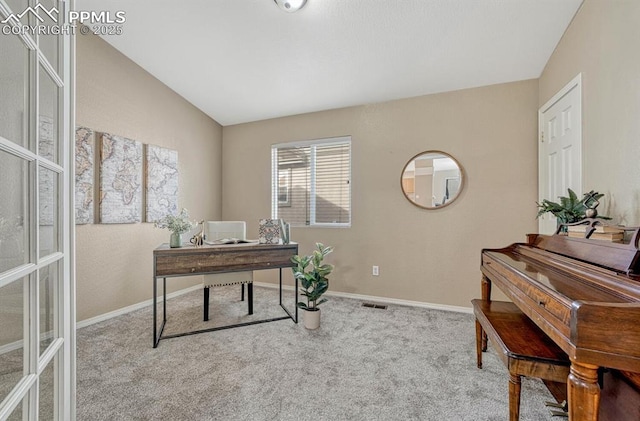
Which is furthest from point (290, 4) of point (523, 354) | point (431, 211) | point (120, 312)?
point (120, 312)

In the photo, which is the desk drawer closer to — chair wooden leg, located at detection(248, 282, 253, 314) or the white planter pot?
chair wooden leg, located at detection(248, 282, 253, 314)

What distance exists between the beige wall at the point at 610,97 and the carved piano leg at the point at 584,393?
113 cm

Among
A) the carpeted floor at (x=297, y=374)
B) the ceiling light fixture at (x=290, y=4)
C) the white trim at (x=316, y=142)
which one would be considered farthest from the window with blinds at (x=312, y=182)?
the ceiling light fixture at (x=290, y=4)

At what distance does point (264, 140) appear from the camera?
12.1ft

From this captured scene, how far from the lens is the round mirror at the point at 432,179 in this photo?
9.06 feet

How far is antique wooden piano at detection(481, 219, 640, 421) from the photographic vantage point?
71cm

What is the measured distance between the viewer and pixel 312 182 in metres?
3.50

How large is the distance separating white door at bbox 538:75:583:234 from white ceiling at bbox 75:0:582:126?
18.8 inches

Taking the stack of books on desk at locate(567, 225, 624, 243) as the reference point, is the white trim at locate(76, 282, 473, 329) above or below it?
below

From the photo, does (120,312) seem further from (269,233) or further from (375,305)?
(375,305)

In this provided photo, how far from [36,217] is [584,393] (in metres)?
1.77

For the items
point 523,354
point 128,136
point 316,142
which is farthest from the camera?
point 316,142

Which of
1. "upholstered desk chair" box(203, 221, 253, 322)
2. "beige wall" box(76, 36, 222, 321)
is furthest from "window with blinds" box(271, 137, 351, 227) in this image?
"beige wall" box(76, 36, 222, 321)

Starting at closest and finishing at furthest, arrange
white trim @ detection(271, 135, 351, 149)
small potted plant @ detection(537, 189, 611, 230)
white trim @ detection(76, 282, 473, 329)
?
1. small potted plant @ detection(537, 189, 611, 230)
2. white trim @ detection(76, 282, 473, 329)
3. white trim @ detection(271, 135, 351, 149)
